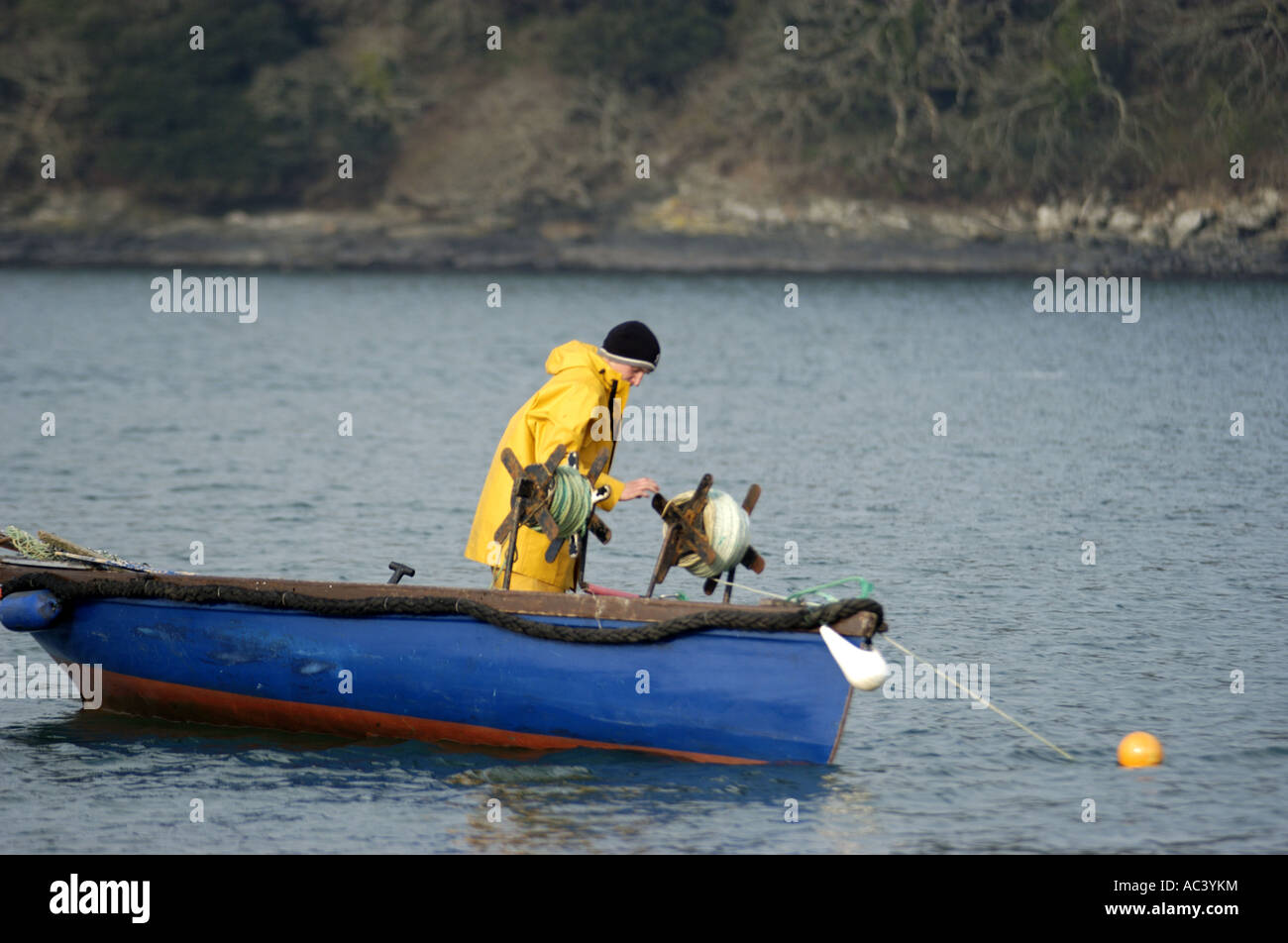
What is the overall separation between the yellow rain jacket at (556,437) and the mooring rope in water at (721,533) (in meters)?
0.46

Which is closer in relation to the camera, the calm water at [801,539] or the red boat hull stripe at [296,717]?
the calm water at [801,539]

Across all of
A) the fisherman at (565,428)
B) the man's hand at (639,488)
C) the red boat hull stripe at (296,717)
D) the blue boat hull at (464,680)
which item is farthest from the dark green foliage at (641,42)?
the man's hand at (639,488)

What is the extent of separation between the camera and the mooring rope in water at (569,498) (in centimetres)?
899

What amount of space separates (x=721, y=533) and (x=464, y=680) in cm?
154

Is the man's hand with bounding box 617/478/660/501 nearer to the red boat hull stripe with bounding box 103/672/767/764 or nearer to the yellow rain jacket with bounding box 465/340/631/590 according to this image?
the yellow rain jacket with bounding box 465/340/631/590

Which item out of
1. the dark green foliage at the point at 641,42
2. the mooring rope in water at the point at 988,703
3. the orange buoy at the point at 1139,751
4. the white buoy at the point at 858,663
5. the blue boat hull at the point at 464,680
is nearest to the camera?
the white buoy at the point at 858,663

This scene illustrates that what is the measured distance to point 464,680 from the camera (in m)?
9.38

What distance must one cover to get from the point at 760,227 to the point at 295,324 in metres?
24.1

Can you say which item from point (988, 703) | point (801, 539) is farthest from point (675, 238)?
point (988, 703)

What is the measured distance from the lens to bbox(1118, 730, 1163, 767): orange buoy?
32.5 feet

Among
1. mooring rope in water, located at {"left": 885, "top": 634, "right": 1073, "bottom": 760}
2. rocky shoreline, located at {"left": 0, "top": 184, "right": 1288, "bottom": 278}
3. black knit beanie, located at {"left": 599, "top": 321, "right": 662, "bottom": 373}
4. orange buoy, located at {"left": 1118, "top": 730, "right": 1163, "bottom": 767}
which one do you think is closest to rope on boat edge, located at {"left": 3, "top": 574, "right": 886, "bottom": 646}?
black knit beanie, located at {"left": 599, "top": 321, "right": 662, "bottom": 373}

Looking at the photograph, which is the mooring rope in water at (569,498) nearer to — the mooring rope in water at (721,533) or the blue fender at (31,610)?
the mooring rope in water at (721,533)
